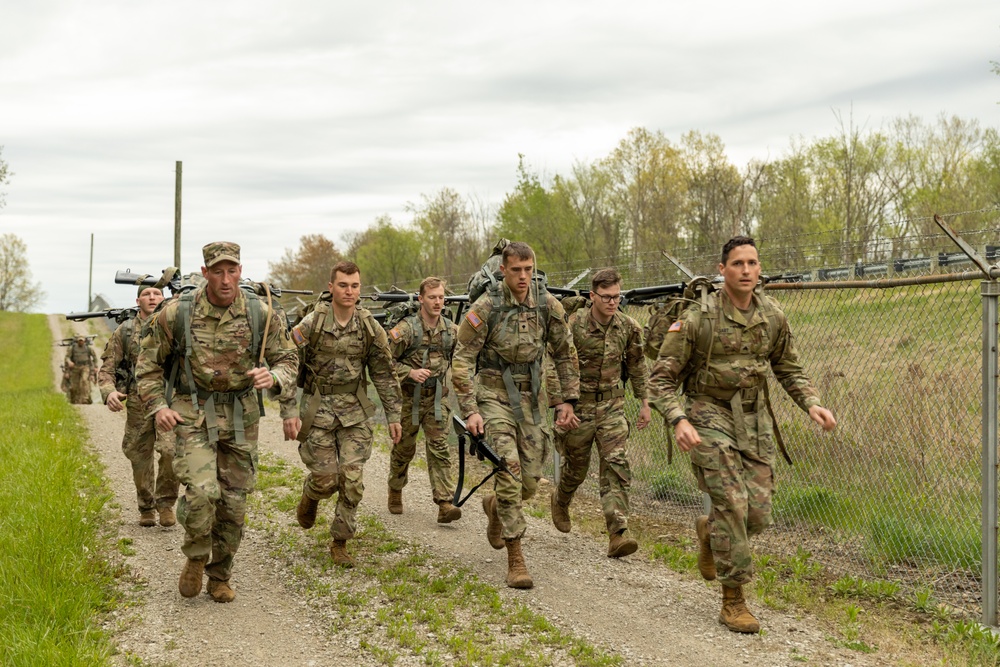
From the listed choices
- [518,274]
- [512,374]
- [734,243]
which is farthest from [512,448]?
[734,243]

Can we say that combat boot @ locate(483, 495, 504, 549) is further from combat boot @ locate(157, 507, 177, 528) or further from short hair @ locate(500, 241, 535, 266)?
combat boot @ locate(157, 507, 177, 528)

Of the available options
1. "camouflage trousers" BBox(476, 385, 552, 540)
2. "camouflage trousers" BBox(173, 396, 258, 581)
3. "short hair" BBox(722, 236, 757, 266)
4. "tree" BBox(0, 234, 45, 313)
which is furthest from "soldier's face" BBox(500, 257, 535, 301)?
"tree" BBox(0, 234, 45, 313)

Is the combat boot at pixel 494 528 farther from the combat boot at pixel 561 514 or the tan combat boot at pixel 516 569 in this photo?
the combat boot at pixel 561 514

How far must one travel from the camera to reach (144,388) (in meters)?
5.89

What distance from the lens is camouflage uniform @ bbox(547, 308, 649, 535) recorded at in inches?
281

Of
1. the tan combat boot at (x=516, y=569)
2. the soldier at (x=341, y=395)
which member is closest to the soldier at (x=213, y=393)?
the soldier at (x=341, y=395)

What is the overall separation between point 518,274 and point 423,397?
2721 mm

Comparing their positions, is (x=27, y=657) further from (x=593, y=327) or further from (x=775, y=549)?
(x=775, y=549)

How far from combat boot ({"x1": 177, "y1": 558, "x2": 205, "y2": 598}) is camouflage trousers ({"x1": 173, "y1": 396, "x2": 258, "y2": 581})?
0.06 metres

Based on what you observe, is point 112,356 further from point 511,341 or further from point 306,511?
point 511,341

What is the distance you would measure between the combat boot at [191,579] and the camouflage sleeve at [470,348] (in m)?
1.99

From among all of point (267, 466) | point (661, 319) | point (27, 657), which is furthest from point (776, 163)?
point (27, 657)

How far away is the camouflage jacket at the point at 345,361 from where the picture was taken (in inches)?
275

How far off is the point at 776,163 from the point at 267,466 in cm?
3183
